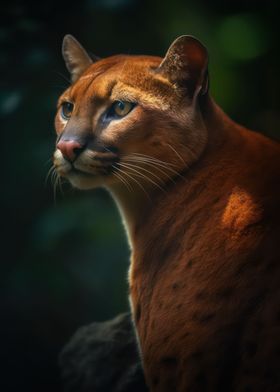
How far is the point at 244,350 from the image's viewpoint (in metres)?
1.82

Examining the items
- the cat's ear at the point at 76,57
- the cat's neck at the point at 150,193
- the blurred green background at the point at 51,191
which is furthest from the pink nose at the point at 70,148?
the blurred green background at the point at 51,191

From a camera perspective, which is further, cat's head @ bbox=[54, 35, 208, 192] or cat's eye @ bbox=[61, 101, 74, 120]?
cat's eye @ bbox=[61, 101, 74, 120]

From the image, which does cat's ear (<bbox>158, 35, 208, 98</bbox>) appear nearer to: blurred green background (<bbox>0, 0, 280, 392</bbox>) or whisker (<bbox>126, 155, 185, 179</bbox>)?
whisker (<bbox>126, 155, 185, 179</bbox>)

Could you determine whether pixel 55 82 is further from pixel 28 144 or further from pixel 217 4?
pixel 217 4

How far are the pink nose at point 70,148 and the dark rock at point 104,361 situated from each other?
1026mm

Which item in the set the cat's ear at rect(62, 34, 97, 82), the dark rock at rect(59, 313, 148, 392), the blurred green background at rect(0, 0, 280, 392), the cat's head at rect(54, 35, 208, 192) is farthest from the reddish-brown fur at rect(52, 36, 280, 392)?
the blurred green background at rect(0, 0, 280, 392)

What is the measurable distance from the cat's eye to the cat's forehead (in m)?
0.05

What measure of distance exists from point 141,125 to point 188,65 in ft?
0.92

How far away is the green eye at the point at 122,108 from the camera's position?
2.19 metres

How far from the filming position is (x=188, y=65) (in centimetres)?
216

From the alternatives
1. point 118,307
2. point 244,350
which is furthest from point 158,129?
point 118,307

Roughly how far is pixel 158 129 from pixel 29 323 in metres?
1.48

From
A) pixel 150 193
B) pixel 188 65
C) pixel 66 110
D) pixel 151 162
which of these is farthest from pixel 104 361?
pixel 188 65

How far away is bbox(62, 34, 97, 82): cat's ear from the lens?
8.52ft
